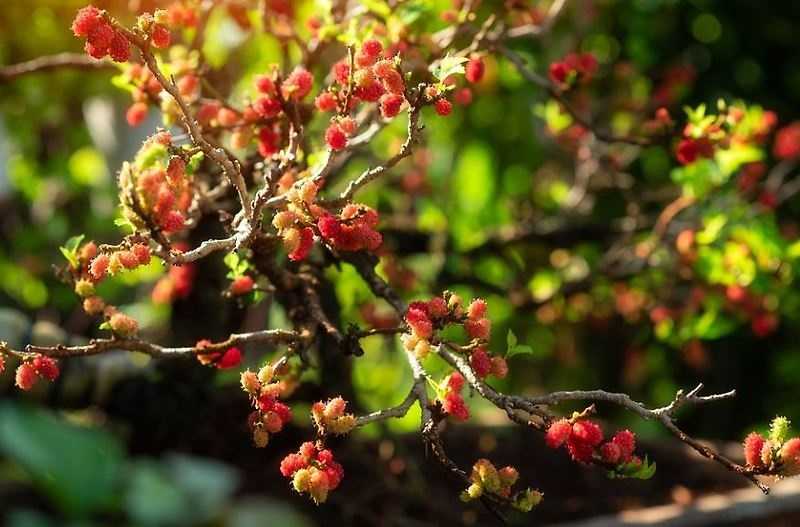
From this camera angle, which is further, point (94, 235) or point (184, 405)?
point (94, 235)

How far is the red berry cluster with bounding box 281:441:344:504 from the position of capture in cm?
154

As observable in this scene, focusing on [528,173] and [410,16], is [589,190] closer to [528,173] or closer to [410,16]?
[528,173]

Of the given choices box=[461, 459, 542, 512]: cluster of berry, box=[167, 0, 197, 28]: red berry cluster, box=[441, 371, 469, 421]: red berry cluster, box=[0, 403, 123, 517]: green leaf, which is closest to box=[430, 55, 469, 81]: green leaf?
box=[441, 371, 469, 421]: red berry cluster

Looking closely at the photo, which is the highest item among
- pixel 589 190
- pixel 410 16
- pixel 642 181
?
pixel 410 16

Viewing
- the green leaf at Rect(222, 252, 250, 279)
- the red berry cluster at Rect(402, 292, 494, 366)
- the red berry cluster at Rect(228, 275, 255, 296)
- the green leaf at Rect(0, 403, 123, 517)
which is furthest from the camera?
the green leaf at Rect(0, 403, 123, 517)

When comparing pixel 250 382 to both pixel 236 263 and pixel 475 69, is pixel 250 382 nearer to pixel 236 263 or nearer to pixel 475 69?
pixel 236 263

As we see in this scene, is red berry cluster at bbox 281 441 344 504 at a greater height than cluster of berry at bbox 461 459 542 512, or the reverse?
red berry cluster at bbox 281 441 344 504

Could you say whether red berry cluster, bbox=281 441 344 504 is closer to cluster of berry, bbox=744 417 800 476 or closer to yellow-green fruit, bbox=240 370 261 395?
yellow-green fruit, bbox=240 370 261 395

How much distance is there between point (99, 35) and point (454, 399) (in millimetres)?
800

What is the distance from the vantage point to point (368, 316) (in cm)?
325

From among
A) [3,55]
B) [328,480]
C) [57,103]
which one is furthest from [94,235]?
[328,480]

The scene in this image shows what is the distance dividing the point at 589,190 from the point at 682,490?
120 centimetres

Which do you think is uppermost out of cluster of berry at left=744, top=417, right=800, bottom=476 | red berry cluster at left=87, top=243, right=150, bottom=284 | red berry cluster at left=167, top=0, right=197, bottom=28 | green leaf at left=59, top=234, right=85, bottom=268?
red berry cluster at left=167, top=0, right=197, bottom=28

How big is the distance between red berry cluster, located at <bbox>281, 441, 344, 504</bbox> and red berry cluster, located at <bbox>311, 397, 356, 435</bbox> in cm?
4
